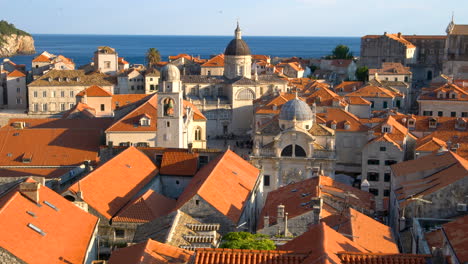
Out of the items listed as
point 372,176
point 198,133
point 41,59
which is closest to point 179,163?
point 372,176

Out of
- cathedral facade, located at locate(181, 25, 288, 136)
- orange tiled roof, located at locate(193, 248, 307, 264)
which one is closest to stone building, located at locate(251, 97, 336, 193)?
orange tiled roof, located at locate(193, 248, 307, 264)

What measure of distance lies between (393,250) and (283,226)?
5255 millimetres

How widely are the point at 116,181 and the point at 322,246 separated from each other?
19.2 m

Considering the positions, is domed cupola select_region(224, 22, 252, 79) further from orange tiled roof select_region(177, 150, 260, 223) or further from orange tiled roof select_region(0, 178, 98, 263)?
orange tiled roof select_region(0, 178, 98, 263)

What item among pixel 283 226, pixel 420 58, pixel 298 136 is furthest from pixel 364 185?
pixel 420 58

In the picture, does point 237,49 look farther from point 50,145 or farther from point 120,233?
point 120,233

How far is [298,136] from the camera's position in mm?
46375

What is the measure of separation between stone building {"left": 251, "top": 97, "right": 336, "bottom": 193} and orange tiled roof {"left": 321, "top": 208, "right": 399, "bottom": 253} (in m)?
16.4

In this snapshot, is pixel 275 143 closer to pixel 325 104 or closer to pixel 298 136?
pixel 298 136

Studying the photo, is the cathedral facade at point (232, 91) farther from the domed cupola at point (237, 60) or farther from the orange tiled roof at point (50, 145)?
the orange tiled roof at point (50, 145)

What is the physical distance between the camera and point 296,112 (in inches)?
1859

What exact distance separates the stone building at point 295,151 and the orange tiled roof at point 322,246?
72.6 feet

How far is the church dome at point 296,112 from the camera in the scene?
47.2 m

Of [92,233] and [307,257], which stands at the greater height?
[307,257]
